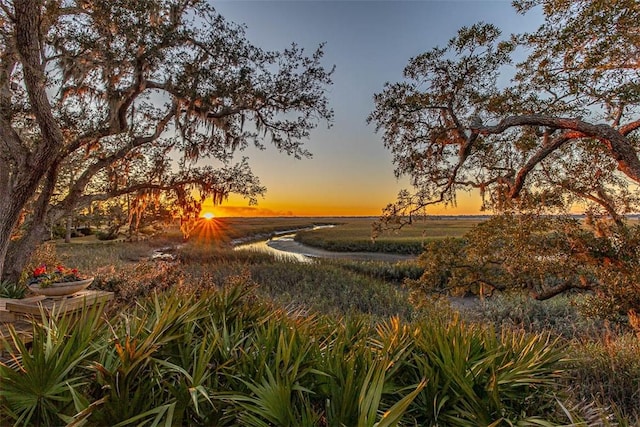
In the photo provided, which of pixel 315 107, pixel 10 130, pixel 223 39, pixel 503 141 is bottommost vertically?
pixel 503 141

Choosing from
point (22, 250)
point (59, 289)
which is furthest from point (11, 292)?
point (59, 289)

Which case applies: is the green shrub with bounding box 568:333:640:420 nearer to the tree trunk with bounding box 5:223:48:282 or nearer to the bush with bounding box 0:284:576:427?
the bush with bounding box 0:284:576:427

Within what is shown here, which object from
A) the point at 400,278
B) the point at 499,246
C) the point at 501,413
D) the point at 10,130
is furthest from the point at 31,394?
the point at 400,278

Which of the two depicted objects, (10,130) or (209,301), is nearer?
(209,301)

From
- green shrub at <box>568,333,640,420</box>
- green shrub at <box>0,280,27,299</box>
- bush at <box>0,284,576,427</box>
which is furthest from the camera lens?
green shrub at <box>0,280,27,299</box>

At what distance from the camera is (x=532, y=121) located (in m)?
4.43

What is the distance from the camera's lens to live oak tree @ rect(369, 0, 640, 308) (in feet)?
14.1

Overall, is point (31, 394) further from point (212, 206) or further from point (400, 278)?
point (400, 278)

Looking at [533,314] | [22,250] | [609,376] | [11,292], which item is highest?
[22,250]

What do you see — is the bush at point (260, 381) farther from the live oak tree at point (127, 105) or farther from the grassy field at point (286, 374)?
the live oak tree at point (127, 105)

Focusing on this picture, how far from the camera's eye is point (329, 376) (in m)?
2.13

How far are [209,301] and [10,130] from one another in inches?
277

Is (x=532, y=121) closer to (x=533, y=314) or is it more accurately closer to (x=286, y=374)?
(x=286, y=374)

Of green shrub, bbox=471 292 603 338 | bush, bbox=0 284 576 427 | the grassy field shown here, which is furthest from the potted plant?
green shrub, bbox=471 292 603 338
